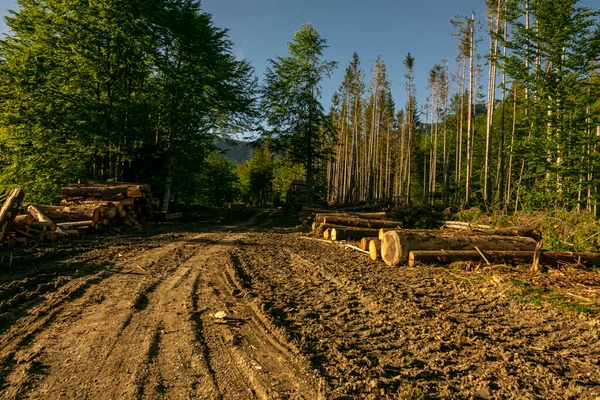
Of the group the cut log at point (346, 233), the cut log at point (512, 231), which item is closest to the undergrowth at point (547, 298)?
the cut log at point (512, 231)

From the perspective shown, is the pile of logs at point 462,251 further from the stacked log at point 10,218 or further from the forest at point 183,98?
the stacked log at point 10,218

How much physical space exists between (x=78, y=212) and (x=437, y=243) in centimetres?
1106

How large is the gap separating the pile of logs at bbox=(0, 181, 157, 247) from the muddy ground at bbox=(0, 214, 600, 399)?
175cm

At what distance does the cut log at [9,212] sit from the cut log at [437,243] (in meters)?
9.15

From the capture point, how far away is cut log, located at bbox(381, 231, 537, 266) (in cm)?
755

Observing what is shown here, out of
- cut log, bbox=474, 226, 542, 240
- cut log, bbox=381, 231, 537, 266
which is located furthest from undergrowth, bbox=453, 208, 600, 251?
cut log, bbox=381, 231, 537, 266

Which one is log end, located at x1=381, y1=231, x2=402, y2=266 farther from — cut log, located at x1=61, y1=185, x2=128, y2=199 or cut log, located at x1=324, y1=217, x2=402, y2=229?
cut log, located at x1=61, y1=185, x2=128, y2=199

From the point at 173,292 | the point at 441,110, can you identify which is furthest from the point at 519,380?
the point at 441,110

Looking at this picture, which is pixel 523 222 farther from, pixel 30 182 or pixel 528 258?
pixel 30 182

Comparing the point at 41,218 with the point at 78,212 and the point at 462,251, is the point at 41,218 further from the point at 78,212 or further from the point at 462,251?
the point at 462,251

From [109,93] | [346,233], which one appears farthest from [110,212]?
[346,233]

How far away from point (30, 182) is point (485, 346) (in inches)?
702

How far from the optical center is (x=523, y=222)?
11.1 metres

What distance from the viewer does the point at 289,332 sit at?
141 inches
